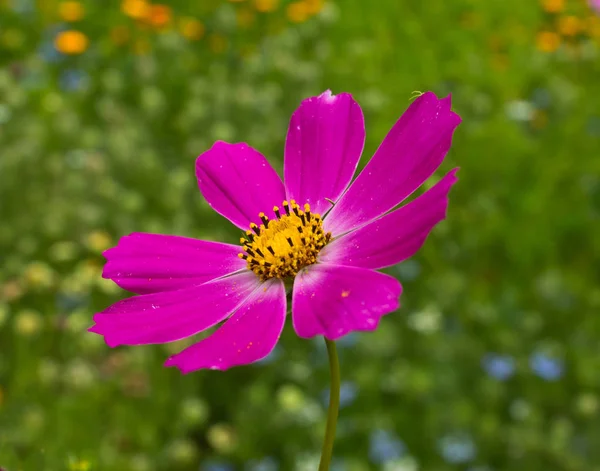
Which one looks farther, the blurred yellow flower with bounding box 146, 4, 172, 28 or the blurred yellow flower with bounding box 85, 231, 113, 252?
the blurred yellow flower with bounding box 146, 4, 172, 28

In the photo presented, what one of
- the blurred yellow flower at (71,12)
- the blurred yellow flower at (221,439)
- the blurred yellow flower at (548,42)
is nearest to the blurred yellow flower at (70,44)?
the blurred yellow flower at (71,12)

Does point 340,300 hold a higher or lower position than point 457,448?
higher

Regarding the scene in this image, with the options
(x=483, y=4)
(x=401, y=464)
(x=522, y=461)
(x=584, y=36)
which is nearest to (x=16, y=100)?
(x=401, y=464)

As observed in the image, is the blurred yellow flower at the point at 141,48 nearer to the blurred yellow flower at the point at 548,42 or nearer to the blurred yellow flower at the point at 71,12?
the blurred yellow flower at the point at 71,12

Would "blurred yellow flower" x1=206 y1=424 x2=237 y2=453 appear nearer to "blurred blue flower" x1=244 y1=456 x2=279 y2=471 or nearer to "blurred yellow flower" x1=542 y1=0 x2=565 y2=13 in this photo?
"blurred blue flower" x1=244 y1=456 x2=279 y2=471

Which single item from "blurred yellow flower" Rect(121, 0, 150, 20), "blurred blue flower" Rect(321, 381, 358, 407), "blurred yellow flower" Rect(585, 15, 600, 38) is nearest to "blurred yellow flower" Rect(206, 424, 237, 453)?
"blurred blue flower" Rect(321, 381, 358, 407)

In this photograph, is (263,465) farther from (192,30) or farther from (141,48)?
(192,30)

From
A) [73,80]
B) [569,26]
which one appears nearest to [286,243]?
[73,80]
